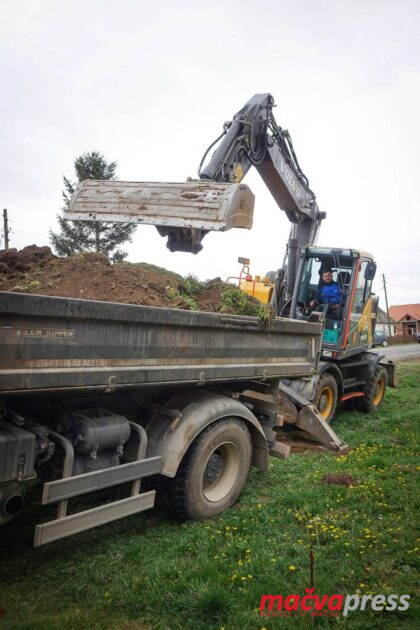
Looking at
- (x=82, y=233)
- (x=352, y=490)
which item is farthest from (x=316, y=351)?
(x=82, y=233)

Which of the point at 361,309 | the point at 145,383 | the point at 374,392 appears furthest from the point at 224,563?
the point at 374,392

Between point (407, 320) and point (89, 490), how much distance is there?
2562 inches

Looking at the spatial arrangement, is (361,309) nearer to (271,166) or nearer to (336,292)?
(336,292)

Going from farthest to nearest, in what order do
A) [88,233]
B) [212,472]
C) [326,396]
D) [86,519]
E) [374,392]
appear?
[88,233], [374,392], [326,396], [212,472], [86,519]

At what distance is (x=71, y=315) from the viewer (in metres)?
2.93

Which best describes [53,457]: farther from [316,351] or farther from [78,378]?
[316,351]

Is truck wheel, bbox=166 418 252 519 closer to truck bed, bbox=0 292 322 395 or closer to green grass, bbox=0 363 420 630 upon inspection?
green grass, bbox=0 363 420 630

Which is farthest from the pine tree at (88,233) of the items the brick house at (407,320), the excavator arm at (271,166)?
the brick house at (407,320)

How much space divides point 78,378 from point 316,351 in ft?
10.5

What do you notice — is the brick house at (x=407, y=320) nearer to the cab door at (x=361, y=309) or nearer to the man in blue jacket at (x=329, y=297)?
the cab door at (x=361, y=309)

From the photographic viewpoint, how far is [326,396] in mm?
8234

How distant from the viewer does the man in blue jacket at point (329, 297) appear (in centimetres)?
839

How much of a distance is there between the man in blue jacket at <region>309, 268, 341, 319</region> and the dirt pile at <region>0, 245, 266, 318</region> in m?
4.24

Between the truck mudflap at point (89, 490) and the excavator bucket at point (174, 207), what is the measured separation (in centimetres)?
184
